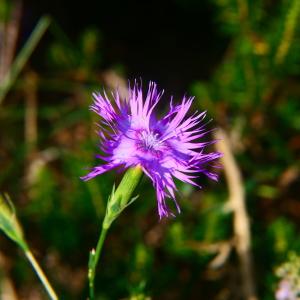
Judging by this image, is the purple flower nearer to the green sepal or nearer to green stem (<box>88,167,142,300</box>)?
green stem (<box>88,167,142,300</box>)

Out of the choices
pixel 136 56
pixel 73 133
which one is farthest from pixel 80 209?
pixel 136 56

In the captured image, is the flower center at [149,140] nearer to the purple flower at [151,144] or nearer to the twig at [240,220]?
the purple flower at [151,144]

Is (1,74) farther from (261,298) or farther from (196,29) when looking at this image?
(261,298)

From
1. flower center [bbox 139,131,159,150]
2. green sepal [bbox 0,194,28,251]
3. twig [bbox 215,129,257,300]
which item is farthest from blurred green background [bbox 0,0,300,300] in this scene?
flower center [bbox 139,131,159,150]

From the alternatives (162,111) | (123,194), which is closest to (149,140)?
(123,194)

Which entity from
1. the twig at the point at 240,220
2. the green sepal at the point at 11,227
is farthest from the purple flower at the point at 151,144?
the twig at the point at 240,220

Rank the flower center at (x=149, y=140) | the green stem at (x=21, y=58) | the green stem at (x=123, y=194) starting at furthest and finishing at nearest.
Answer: the green stem at (x=21, y=58) → the flower center at (x=149, y=140) → the green stem at (x=123, y=194)
